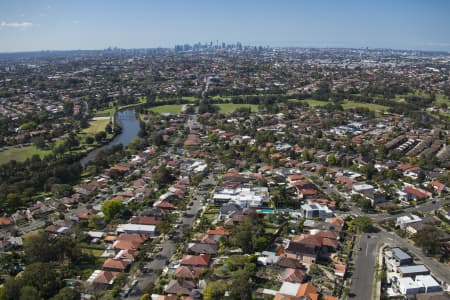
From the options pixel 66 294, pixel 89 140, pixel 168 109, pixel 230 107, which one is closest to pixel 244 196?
pixel 66 294

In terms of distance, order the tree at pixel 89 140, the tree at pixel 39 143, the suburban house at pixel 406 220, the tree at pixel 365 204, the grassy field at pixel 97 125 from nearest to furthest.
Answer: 1. the suburban house at pixel 406 220
2. the tree at pixel 365 204
3. the tree at pixel 39 143
4. the tree at pixel 89 140
5. the grassy field at pixel 97 125

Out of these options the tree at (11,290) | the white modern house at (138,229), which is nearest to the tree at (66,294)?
the tree at (11,290)

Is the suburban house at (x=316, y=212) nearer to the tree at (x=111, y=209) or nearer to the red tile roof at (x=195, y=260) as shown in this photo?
the red tile roof at (x=195, y=260)

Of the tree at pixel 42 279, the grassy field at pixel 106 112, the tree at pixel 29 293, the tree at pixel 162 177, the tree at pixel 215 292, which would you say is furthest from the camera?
the grassy field at pixel 106 112

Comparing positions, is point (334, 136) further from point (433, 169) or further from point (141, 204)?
point (141, 204)

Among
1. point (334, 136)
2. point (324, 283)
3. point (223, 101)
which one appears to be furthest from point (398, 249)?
point (223, 101)

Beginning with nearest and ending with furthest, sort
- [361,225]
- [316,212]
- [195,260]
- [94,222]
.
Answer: [195,260], [361,225], [94,222], [316,212]

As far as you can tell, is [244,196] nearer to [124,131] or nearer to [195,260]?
[195,260]
